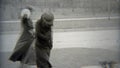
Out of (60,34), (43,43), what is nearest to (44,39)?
(43,43)

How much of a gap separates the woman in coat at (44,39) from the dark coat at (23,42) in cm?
12

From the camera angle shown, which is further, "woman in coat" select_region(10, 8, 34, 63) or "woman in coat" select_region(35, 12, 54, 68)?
"woman in coat" select_region(10, 8, 34, 63)

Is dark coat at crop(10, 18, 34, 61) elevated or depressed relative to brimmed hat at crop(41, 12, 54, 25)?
depressed

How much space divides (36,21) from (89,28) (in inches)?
36.7

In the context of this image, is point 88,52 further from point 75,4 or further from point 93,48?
point 75,4

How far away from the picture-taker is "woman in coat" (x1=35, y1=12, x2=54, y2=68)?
395cm

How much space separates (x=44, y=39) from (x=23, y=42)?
1.10 ft

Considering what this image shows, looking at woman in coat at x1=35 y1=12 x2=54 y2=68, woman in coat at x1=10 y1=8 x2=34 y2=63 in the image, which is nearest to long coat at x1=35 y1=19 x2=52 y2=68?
woman in coat at x1=35 y1=12 x2=54 y2=68

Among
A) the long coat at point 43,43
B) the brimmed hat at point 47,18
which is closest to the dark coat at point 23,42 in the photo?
the long coat at point 43,43

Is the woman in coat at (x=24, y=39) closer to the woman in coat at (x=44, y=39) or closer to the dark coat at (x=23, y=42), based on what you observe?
the dark coat at (x=23, y=42)

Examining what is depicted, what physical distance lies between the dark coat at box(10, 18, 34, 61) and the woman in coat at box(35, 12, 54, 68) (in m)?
0.12

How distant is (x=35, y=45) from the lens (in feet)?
13.6

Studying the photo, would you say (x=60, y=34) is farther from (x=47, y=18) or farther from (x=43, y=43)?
(x=47, y=18)

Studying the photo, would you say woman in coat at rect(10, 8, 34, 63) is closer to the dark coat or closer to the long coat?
the dark coat
